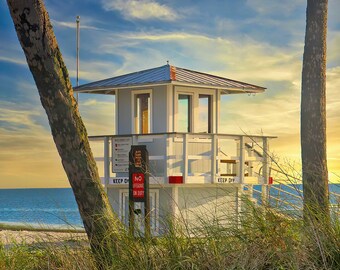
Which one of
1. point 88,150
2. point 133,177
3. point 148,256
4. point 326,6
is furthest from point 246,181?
point 148,256

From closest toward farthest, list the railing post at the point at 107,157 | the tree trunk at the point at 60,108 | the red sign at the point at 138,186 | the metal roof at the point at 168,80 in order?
1. the tree trunk at the point at 60,108
2. the red sign at the point at 138,186
3. the metal roof at the point at 168,80
4. the railing post at the point at 107,157

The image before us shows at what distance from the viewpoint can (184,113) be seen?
60.8 ft

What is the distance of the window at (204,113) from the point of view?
18719mm

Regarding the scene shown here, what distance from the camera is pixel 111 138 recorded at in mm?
18156

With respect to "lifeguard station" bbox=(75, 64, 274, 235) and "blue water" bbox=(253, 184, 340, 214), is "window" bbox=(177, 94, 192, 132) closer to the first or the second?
"lifeguard station" bbox=(75, 64, 274, 235)

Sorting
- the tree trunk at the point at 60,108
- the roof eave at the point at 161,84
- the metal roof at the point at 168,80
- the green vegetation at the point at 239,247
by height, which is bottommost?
the green vegetation at the point at 239,247

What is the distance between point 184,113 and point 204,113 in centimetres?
65

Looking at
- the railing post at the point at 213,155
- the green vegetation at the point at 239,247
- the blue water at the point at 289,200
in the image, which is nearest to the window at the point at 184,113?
the railing post at the point at 213,155

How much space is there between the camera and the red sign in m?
14.9

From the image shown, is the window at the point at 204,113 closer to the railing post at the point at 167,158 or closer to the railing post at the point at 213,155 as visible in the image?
the railing post at the point at 213,155

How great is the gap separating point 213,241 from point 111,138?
485 inches

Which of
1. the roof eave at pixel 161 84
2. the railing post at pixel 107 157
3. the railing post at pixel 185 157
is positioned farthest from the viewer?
the railing post at pixel 107 157

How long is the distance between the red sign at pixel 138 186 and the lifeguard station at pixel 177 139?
1.88 meters

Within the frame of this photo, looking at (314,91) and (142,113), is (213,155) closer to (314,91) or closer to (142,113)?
(142,113)
